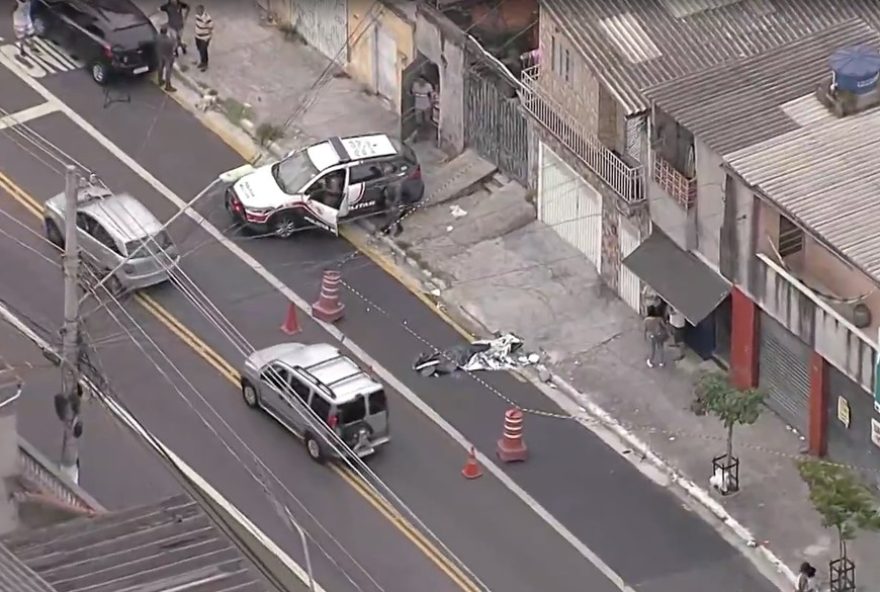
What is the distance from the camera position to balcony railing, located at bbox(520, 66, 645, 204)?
4681 cm

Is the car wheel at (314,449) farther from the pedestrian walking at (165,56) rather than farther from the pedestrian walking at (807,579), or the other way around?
the pedestrian walking at (165,56)

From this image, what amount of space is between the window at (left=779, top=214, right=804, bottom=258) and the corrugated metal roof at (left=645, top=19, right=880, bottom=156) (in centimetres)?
157

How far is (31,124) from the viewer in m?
54.8

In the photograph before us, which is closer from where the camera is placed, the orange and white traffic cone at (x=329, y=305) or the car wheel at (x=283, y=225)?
the orange and white traffic cone at (x=329, y=305)

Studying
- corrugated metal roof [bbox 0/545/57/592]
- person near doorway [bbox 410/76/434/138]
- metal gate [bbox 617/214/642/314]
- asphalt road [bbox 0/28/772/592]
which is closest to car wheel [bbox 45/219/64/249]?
asphalt road [bbox 0/28/772/592]

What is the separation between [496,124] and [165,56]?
8.47 meters

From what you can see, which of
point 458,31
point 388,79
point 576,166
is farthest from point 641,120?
point 388,79

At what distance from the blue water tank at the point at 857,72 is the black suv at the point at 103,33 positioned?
711 inches

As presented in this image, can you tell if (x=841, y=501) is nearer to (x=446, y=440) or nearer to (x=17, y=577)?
(x=446, y=440)

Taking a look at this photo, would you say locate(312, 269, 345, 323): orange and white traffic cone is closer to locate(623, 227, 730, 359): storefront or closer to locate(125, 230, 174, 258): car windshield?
locate(125, 230, 174, 258): car windshield

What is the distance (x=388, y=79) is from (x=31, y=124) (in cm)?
778

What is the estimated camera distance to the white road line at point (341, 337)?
1671 inches

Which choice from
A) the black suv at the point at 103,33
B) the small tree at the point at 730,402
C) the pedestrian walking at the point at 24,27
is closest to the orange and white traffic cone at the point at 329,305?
the small tree at the point at 730,402

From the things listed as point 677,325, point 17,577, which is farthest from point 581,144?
point 17,577
